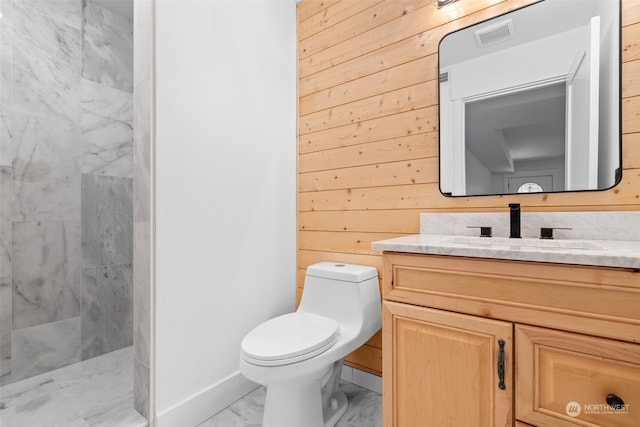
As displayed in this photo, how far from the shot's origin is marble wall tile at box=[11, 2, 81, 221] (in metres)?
1.79

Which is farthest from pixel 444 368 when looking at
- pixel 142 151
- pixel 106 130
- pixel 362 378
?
pixel 106 130

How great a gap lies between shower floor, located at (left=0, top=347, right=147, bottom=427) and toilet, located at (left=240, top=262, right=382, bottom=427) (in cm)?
62

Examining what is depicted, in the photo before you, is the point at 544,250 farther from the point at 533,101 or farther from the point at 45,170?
the point at 45,170

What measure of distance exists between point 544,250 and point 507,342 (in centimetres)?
28

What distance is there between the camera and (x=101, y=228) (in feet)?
7.00

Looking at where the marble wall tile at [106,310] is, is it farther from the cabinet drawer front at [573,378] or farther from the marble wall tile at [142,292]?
the cabinet drawer front at [573,378]

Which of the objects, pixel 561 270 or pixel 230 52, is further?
pixel 230 52

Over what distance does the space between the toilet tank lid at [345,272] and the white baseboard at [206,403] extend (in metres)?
0.70

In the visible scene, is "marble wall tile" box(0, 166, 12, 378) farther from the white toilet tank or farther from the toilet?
the white toilet tank

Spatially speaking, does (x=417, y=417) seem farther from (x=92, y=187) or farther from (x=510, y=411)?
(x=92, y=187)

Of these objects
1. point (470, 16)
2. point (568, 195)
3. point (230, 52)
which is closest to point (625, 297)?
point (568, 195)

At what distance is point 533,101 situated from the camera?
1.33 m

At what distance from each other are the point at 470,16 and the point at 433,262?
1.23 m

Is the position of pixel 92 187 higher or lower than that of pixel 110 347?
higher
